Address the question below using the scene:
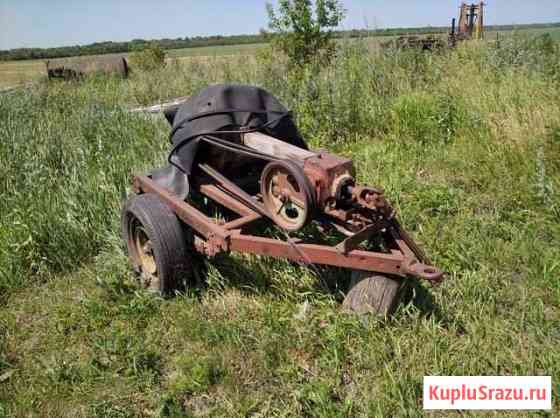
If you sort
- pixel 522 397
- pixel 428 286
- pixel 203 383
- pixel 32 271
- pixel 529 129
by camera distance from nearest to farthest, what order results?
pixel 522 397
pixel 203 383
pixel 428 286
pixel 32 271
pixel 529 129

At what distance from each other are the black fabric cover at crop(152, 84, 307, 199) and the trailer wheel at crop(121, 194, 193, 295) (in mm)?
230

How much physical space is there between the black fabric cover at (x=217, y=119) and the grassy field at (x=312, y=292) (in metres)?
0.71

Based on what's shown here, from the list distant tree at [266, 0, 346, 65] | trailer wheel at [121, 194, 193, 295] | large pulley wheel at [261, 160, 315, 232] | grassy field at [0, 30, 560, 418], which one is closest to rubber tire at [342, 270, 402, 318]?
grassy field at [0, 30, 560, 418]

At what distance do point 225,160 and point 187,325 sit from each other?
1.19 m

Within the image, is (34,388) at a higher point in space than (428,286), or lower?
lower

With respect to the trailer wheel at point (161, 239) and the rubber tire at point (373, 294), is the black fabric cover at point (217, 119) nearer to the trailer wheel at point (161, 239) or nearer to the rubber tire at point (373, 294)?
the trailer wheel at point (161, 239)

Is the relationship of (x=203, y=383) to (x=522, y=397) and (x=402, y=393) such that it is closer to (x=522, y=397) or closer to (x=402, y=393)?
(x=402, y=393)

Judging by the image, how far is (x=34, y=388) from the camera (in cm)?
227

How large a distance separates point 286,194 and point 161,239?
0.93 metres

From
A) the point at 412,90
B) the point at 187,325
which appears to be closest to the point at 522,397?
the point at 187,325

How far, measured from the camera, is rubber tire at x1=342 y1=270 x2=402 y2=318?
2.14 meters

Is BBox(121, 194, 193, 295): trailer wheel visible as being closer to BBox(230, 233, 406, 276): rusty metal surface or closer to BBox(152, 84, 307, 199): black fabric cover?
BBox(152, 84, 307, 199): black fabric cover

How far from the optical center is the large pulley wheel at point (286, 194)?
2.04 meters

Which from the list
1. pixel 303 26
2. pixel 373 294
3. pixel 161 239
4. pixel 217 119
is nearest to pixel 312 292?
pixel 373 294
